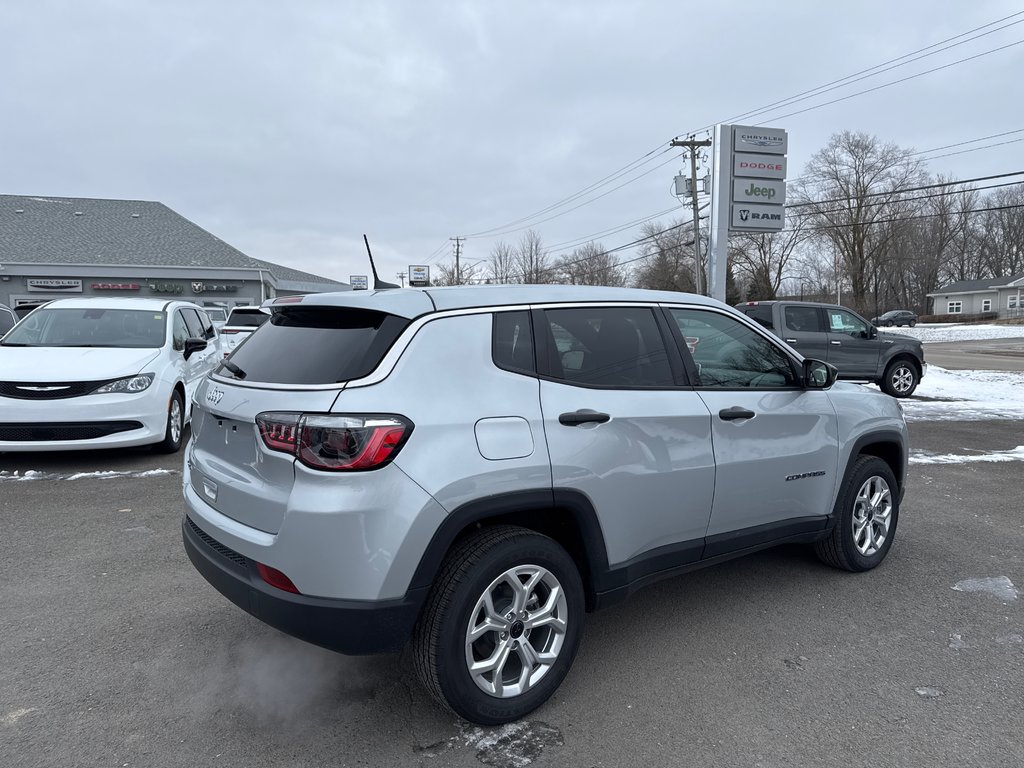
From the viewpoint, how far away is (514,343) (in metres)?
2.89

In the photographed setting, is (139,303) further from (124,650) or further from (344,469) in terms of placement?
(344,469)

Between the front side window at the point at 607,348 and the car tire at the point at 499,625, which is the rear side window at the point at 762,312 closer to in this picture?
the front side window at the point at 607,348

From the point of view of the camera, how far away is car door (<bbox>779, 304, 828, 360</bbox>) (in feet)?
43.8

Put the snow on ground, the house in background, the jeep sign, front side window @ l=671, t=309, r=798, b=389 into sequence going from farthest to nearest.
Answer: the house in background → the snow on ground → the jeep sign → front side window @ l=671, t=309, r=798, b=389

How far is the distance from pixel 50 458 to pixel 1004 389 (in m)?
16.6

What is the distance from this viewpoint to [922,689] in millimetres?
3033

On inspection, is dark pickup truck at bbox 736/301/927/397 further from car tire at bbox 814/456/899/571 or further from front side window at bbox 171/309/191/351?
front side window at bbox 171/309/191/351

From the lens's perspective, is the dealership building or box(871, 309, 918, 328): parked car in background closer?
the dealership building

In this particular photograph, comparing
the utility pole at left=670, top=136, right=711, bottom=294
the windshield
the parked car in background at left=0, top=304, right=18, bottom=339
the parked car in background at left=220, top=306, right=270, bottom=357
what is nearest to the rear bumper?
the windshield

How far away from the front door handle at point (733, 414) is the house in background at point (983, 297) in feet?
255

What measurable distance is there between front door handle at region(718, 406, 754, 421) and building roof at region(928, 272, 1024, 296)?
270 feet

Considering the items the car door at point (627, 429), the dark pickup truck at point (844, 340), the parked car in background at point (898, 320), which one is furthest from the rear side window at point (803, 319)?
the parked car in background at point (898, 320)

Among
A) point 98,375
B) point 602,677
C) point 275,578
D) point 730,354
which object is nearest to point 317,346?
point 275,578

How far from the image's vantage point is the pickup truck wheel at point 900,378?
1377cm
